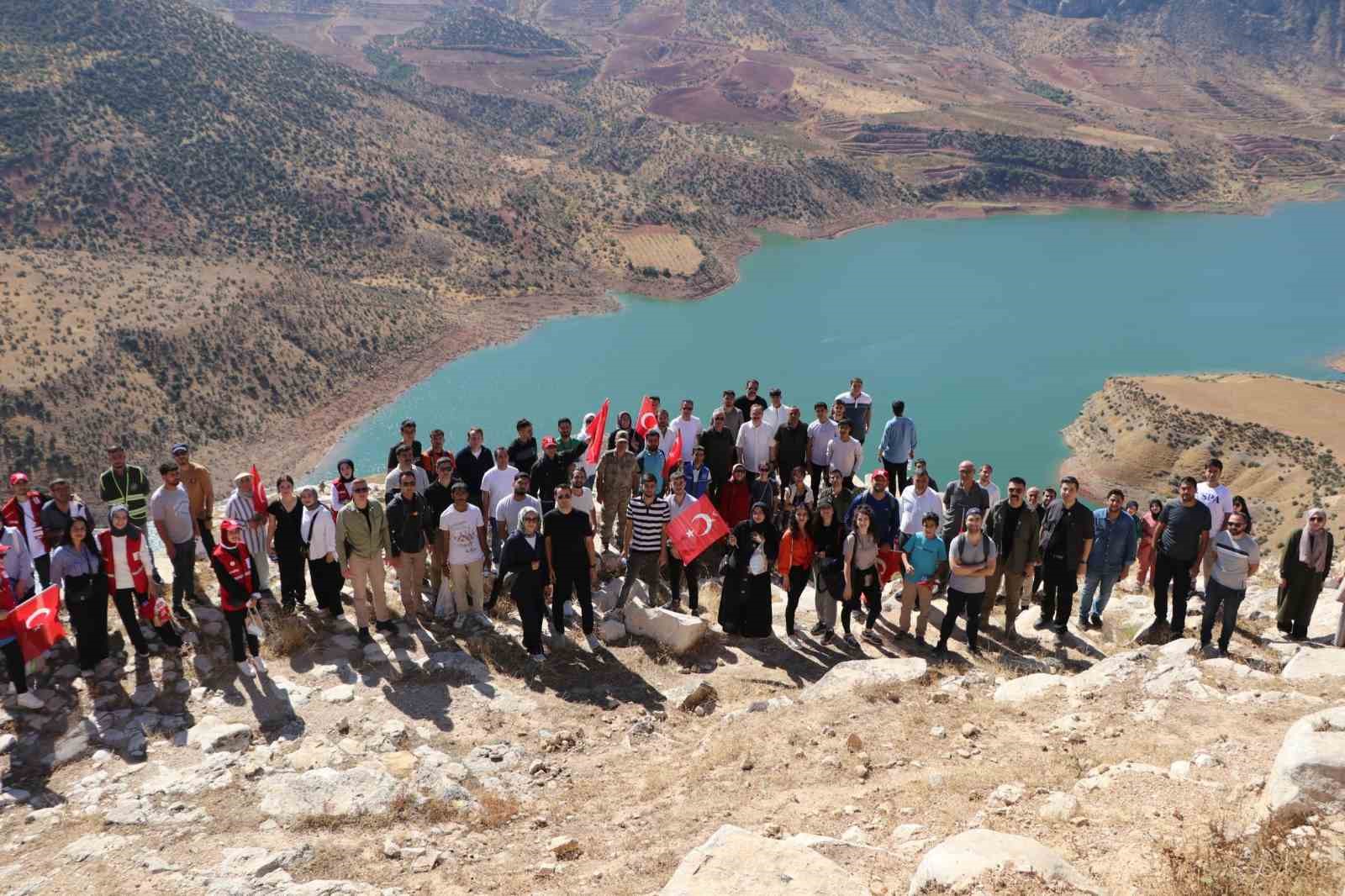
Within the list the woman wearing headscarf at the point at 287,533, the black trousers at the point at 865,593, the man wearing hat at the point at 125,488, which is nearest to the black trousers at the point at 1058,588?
the black trousers at the point at 865,593

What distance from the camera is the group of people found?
9555mm

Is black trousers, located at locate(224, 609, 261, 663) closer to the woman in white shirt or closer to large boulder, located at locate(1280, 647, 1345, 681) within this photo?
the woman in white shirt

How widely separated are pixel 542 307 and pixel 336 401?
14.4 metres

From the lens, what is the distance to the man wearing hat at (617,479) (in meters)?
11.8

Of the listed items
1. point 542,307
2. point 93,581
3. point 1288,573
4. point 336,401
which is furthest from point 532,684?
point 542,307

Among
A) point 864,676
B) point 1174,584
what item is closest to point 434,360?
point 864,676

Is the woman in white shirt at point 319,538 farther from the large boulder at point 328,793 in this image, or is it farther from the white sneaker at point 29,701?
the large boulder at point 328,793

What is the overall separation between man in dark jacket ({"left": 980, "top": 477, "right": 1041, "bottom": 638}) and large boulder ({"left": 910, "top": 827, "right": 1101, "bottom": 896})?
4599 mm

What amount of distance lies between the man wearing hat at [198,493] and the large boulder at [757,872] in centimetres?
687

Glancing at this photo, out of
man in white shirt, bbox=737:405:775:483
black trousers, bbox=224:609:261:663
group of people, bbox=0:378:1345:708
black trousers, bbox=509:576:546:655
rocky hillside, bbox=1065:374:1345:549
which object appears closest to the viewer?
black trousers, bbox=224:609:261:663

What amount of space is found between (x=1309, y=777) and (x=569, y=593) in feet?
→ 22.0

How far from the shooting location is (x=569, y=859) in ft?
22.1

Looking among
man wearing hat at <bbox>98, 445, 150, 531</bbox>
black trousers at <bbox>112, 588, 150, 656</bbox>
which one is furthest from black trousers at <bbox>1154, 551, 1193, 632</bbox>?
man wearing hat at <bbox>98, 445, 150, 531</bbox>

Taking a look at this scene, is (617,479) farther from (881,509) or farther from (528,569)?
(881,509)
